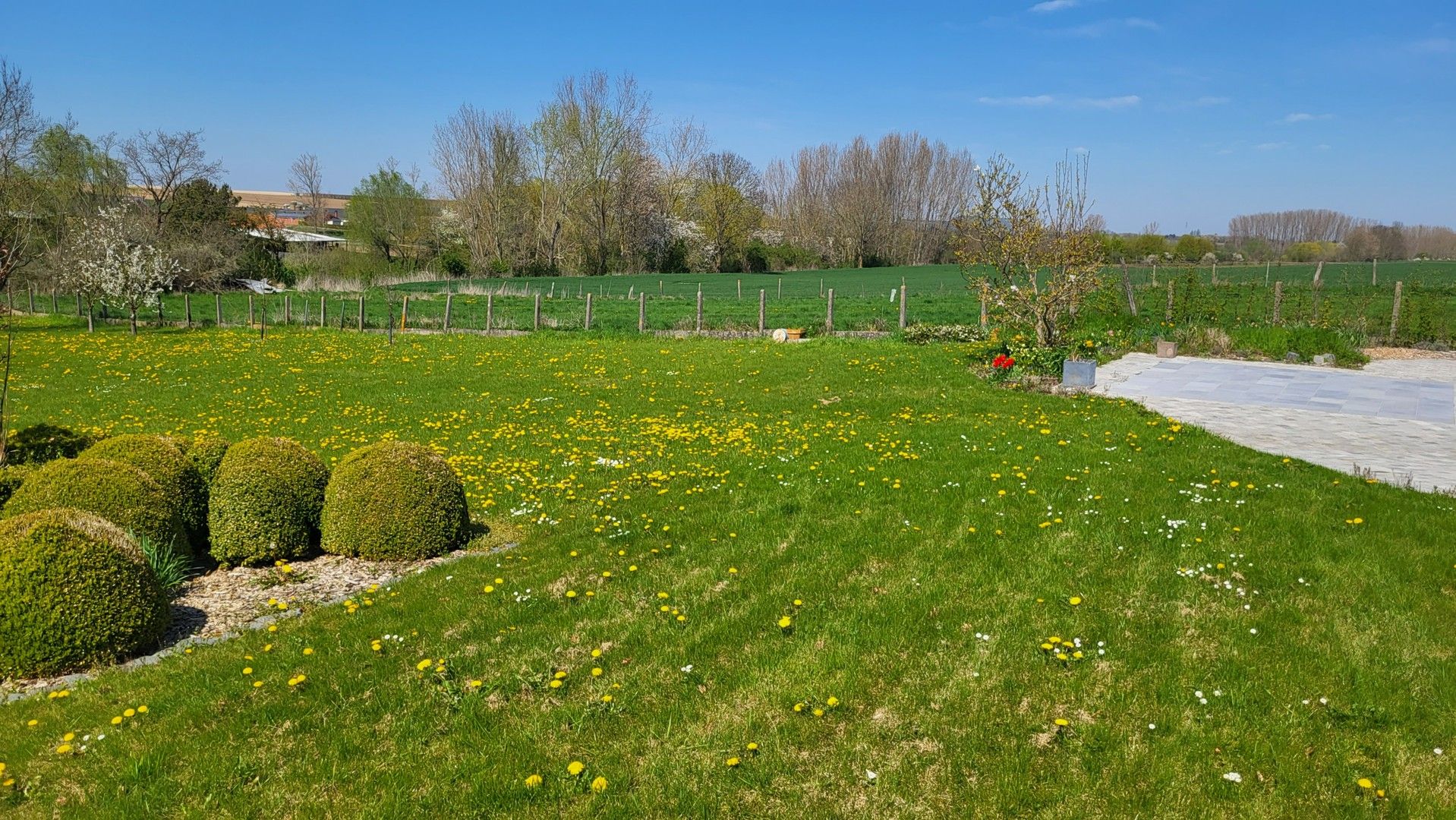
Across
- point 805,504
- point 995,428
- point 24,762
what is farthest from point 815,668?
point 995,428

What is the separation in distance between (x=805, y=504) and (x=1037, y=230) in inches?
448

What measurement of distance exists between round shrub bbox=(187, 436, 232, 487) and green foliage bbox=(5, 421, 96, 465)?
4.83 ft

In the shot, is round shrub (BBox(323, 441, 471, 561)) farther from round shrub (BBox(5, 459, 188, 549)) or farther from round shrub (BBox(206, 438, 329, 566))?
round shrub (BBox(5, 459, 188, 549))

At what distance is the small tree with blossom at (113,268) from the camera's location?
91.5 ft

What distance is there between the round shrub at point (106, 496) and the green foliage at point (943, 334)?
60.6 feet

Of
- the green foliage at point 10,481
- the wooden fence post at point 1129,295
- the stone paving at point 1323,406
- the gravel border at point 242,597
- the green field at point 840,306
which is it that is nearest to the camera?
the gravel border at point 242,597

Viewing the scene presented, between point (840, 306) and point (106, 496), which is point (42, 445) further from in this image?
point (840, 306)

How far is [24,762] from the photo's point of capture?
3902mm

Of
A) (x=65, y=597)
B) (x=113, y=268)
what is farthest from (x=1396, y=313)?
(x=113, y=268)

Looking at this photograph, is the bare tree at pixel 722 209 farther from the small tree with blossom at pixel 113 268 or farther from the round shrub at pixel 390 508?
the round shrub at pixel 390 508

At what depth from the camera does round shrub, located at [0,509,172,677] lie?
4629 mm

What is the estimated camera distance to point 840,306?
1335 inches

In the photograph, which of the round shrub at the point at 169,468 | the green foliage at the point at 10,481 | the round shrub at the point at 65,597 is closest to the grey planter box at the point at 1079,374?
the round shrub at the point at 169,468

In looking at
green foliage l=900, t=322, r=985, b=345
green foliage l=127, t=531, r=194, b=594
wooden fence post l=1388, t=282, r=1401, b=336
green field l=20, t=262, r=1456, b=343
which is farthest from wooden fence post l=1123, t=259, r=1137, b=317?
green foliage l=127, t=531, r=194, b=594
